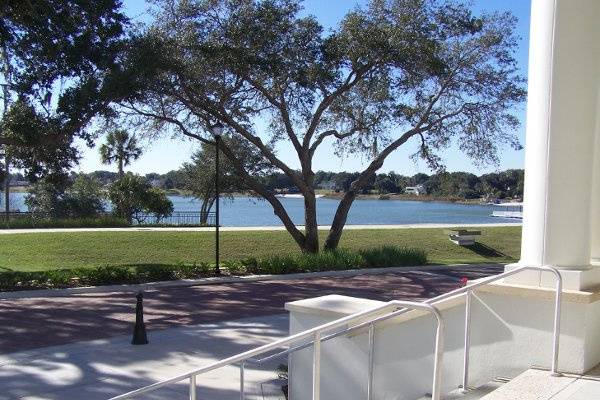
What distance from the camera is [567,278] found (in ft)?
16.7

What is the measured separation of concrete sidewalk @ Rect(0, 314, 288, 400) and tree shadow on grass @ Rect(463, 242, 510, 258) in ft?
62.0

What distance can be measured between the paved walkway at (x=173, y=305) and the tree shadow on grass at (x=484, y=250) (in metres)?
9.46

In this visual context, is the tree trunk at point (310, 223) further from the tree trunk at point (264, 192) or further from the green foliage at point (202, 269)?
the green foliage at point (202, 269)

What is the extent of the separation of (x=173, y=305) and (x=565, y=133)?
9.45 m

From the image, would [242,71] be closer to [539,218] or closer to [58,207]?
[539,218]

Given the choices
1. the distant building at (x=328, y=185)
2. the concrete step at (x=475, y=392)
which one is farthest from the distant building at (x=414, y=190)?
the concrete step at (x=475, y=392)

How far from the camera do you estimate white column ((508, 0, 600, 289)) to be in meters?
5.13

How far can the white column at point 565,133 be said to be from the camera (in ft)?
16.8

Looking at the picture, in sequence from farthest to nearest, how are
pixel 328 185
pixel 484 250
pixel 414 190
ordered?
pixel 414 190
pixel 328 185
pixel 484 250

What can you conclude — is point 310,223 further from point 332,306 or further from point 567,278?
point 567,278

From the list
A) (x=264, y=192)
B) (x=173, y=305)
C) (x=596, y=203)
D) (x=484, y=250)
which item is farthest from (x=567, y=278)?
(x=484, y=250)

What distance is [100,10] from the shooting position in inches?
632

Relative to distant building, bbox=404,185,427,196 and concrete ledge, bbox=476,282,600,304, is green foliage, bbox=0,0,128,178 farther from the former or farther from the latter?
distant building, bbox=404,185,427,196

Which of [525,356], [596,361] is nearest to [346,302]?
[525,356]
